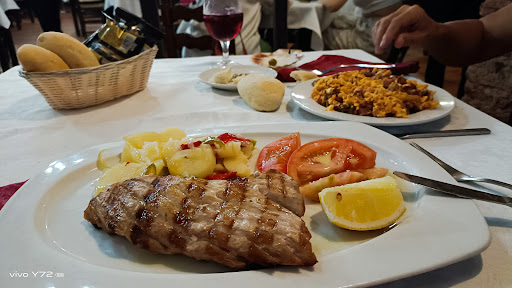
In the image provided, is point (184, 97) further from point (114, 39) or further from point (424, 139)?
point (424, 139)

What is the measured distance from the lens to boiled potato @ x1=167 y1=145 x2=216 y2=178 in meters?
1.08

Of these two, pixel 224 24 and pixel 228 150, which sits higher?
pixel 224 24

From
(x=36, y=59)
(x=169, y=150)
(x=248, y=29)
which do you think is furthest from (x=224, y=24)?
(x=248, y=29)

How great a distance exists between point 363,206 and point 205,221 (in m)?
0.39

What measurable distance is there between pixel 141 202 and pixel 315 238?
44 centimetres

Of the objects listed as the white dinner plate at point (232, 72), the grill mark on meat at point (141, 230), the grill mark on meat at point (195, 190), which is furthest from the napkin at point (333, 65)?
the grill mark on meat at point (141, 230)

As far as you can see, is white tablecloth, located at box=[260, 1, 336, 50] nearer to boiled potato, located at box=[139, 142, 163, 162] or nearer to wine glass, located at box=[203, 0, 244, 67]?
wine glass, located at box=[203, 0, 244, 67]

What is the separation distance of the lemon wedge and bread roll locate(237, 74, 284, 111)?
2.97 feet

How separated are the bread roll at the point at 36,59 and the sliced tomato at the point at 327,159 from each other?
Result: 4.11 ft

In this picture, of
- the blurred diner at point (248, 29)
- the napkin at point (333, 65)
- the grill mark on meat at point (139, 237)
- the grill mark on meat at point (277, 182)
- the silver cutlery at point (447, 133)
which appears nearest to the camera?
the grill mark on meat at point (139, 237)

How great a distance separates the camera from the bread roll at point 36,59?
157 cm

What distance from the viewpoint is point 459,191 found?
0.88m

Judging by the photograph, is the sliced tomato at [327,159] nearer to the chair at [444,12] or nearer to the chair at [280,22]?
the chair at [280,22]

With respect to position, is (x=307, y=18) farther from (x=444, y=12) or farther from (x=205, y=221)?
(x=205, y=221)
